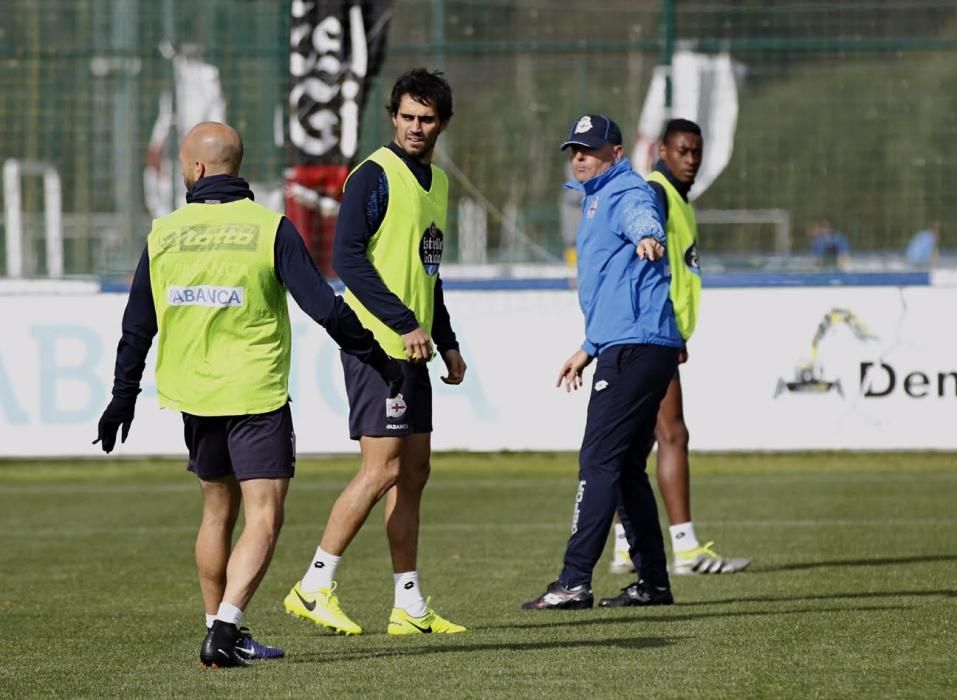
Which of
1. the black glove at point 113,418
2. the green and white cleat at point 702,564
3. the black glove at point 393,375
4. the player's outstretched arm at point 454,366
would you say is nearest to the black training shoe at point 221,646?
the black glove at point 113,418

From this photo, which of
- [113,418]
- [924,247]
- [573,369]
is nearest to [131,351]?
[113,418]

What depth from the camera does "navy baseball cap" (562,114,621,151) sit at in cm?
870

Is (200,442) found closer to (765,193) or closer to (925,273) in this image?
(925,273)

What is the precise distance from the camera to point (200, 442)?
23.7 ft

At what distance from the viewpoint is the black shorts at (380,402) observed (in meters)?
7.96

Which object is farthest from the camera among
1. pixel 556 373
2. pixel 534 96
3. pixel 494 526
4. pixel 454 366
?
pixel 534 96

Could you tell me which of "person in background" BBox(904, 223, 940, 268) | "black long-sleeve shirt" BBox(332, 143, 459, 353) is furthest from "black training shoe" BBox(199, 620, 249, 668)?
"person in background" BBox(904, 223, 940, 268)

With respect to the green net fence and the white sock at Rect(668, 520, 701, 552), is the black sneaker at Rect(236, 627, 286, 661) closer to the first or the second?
the white sock at Rect(668, 520, 701, 552)

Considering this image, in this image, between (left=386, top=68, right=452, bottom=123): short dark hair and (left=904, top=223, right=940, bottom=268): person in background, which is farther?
(left=904, top=223, right=940, bottom=268): person in background

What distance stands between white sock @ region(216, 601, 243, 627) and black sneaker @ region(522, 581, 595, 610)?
6.50ft

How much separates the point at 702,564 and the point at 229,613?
384 centimetres

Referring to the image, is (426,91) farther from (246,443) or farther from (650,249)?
(246,443)

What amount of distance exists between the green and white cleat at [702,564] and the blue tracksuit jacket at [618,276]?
1913 millimetres

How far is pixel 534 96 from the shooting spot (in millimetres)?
24406
